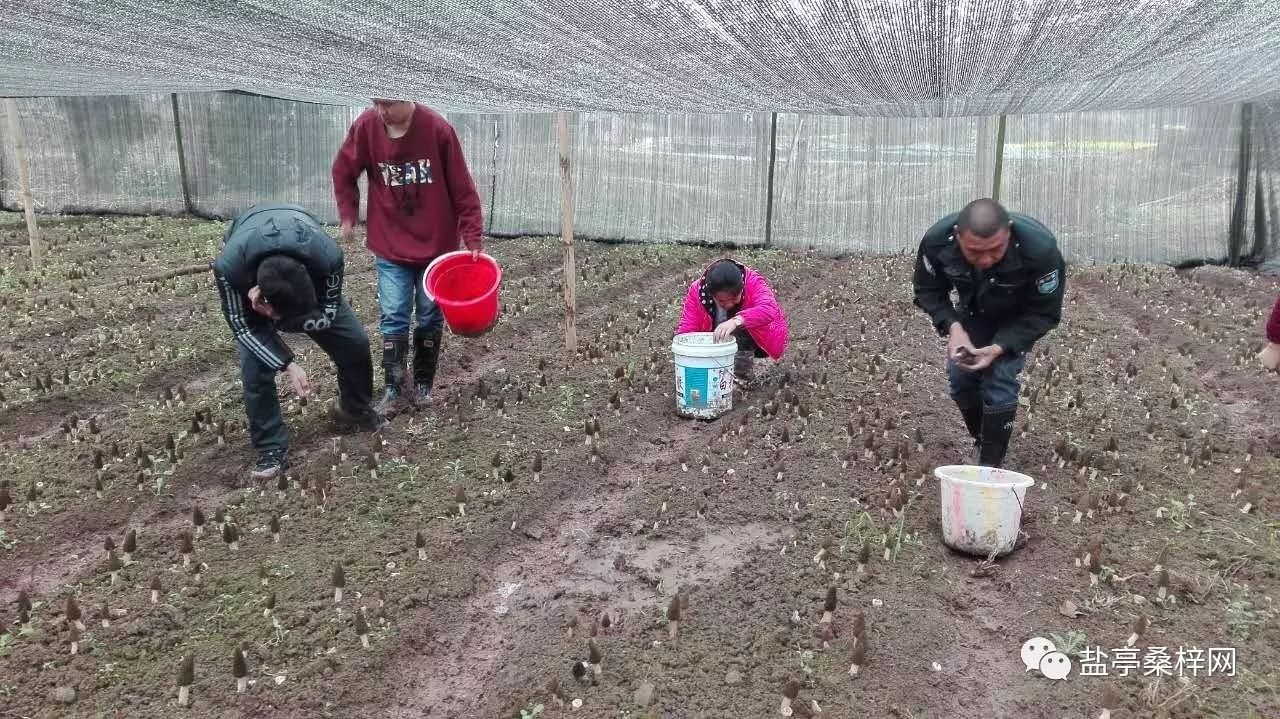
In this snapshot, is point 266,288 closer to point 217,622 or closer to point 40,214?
point 217,622

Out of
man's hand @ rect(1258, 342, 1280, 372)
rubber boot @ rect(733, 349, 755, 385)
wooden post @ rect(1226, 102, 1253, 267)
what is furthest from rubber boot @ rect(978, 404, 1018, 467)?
wooden post @ rect(1226, 102, 1253, 267)

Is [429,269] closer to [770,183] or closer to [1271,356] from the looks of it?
[1271,356]

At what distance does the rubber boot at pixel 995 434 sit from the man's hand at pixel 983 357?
10.8 inches

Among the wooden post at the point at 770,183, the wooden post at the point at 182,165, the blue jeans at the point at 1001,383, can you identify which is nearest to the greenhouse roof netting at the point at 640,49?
the blue jeans at the point at 1001,383

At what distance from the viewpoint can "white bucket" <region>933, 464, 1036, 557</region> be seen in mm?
3355

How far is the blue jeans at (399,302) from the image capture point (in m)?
4.99

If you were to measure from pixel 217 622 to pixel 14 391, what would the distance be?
344 cm

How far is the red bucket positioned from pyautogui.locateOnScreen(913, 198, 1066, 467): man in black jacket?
2.23 metres

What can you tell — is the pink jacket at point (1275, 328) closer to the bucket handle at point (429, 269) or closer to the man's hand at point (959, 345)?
the man's hand at point (959, 345)

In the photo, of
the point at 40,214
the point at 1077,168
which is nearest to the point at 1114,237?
the point at 1077,168

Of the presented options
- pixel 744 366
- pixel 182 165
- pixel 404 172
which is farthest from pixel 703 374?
pixel 182 165

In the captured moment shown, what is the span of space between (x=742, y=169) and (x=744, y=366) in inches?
245

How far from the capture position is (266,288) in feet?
12.3

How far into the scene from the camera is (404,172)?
4836mm
